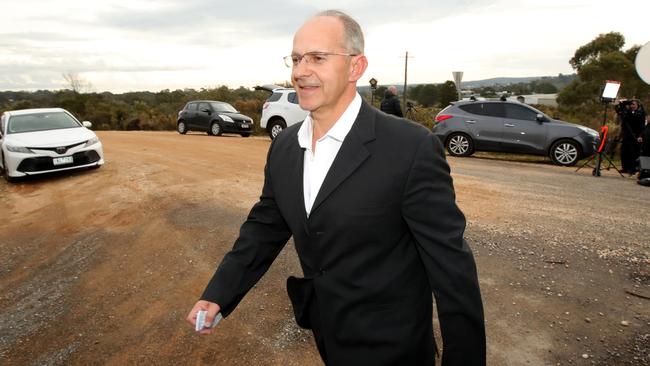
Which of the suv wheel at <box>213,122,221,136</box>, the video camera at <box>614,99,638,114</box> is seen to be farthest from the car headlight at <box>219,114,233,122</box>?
the video camera at <box>614,99,638,114</box>

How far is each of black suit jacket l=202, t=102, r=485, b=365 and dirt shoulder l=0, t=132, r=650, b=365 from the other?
1702mm

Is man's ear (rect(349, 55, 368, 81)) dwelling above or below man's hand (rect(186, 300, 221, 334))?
above

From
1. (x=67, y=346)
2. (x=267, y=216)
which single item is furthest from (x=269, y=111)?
(x=267, y=216)

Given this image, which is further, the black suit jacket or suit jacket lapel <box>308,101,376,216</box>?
suit jacket lapel <box>308,101,376,216</box>

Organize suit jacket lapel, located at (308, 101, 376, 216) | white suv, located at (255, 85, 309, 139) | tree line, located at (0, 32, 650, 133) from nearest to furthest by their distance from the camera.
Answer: suit jacket lapel, located at (308, 101, 376, 216) → white suv, located at (255, 85, 309, 139) → tree line, located at (0, 32, 650, 133)

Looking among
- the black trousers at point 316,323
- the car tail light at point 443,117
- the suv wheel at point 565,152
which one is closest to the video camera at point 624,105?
the suv wheel at point 565,152

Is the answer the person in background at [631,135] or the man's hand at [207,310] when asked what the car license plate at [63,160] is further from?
the person in background at [631,135]


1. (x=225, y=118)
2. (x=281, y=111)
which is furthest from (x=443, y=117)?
(x=225, y=118)

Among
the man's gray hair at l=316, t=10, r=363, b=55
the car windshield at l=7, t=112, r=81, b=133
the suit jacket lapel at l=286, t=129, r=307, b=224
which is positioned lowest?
the car windshield at l=7, t=112, r=81, b=133

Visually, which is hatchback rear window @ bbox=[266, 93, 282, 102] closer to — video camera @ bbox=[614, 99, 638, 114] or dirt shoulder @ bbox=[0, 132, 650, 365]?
dirt shoulder @ bbox=[0, 132, 650, 365]

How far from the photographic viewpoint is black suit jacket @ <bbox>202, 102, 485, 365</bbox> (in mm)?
1337

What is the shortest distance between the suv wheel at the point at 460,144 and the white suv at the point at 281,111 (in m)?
4.60

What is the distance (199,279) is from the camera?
14.3 feet

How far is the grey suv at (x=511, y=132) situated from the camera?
11105 millimetres
